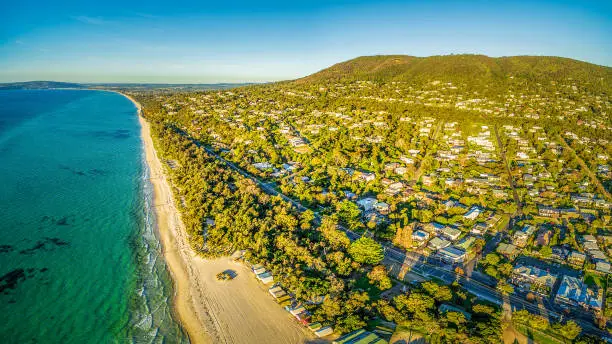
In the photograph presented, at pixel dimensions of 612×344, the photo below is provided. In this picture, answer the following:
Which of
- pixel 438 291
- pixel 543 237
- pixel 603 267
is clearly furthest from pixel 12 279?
pixel 603 267

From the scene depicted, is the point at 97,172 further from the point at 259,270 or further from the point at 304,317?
the point at 304,317

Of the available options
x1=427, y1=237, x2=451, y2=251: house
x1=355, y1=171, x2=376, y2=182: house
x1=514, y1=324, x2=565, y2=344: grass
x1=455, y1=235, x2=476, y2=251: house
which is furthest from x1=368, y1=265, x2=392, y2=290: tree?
x1=355, y1=171, x2=376, y2=182: house

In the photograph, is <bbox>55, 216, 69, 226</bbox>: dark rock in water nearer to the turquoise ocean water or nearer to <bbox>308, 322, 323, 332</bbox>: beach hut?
the turquoise ocean water

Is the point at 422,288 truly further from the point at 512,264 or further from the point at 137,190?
the point at 137,190

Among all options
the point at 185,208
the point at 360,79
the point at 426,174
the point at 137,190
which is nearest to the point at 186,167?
the point at 137,190

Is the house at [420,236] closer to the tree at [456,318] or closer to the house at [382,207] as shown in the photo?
the house at [382,207]

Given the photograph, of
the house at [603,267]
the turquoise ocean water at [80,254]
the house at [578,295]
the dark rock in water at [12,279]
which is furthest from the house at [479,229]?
the dark rock in water at [12,279]
